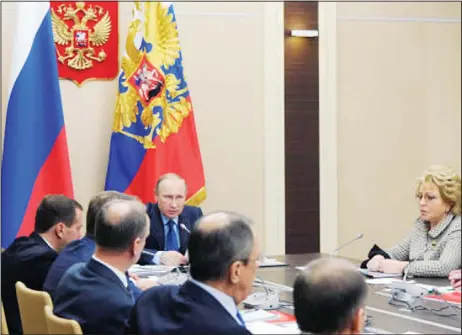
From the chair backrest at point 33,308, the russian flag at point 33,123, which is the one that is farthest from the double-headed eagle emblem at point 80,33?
the chair backrest at point 33,308

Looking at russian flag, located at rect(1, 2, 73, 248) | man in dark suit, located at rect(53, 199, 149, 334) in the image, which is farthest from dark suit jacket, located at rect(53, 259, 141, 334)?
russian flag, located at rect(1, 2, 73, 248)

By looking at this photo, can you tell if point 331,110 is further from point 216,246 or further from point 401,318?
point 216,246

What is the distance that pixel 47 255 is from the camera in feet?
11.6

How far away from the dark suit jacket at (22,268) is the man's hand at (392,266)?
5.53 feet

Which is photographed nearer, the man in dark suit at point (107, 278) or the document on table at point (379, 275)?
the man in dark suit at point (107, 278)

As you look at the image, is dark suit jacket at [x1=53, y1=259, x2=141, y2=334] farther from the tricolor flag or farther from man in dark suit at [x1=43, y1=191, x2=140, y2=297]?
the tricolor flag

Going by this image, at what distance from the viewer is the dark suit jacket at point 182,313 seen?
2021mm

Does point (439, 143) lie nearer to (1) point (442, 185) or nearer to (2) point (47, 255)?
(1) point (442, 185)

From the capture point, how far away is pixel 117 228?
2729mm

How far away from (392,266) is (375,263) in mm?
103

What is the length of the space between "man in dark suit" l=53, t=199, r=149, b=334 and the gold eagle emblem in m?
2.56

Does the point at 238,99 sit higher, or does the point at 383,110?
the point at 238,99

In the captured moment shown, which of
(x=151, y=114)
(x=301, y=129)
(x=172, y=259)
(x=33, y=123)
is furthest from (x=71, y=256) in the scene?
(x=301, y=129)

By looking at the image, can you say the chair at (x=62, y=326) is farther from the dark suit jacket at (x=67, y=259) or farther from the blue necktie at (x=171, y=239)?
the blue necktie at (x=171, y=239)
